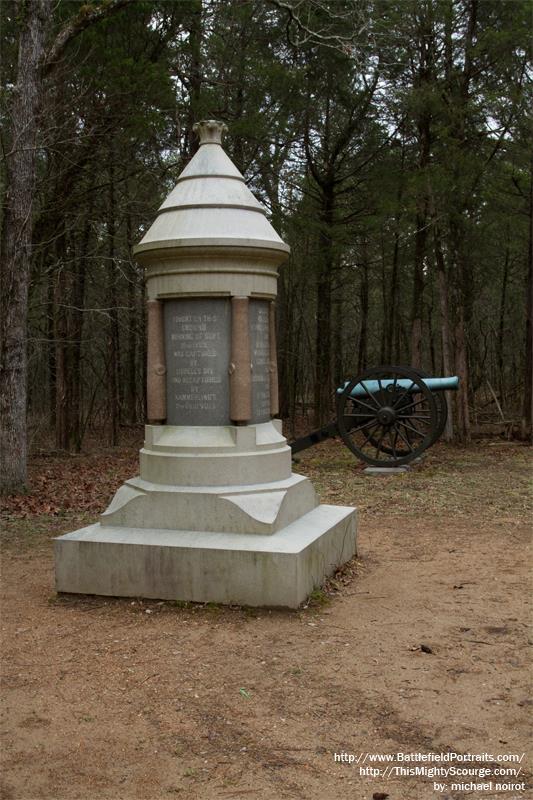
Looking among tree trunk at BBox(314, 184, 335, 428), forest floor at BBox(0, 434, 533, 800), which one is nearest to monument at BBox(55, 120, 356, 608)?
forest floor at BBox(0, 434, 533, 800)

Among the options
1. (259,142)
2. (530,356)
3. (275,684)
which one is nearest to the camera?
(275,684)

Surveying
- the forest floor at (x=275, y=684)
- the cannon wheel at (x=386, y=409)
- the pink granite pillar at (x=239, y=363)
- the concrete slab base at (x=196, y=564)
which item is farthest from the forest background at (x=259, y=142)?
the forest floor at (x=275, y=684)

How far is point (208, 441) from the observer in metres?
5.95

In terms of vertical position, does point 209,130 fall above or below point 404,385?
above

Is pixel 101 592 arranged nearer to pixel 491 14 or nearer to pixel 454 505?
pixel 454 505

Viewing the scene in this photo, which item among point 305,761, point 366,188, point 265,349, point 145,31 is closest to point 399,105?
point 366,188

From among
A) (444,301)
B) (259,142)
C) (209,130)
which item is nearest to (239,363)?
(209,130)

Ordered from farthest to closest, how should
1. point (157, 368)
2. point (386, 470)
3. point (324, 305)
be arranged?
point (324, 305) < point (386, 470) < point (157, 368)

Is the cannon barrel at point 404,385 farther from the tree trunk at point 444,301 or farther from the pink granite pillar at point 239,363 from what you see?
the pink granite pillar at point 239,363

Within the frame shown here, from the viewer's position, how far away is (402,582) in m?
6.07

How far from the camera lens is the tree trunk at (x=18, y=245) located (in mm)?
9672

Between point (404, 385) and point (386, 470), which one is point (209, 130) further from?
point (386, 470)

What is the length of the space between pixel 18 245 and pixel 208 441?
507 cm

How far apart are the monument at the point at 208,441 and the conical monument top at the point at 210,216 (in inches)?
0.4
